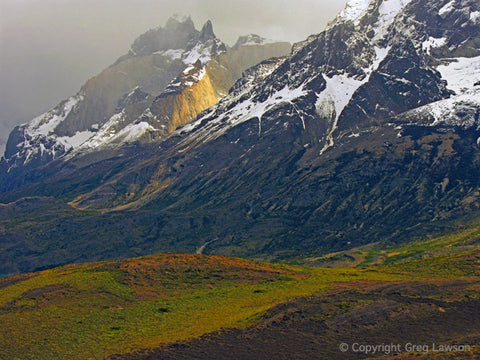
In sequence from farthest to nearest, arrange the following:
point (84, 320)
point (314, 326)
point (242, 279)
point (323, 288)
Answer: point (242, 279) < point (323, 288) < point (84, 320) < point (314, 326)

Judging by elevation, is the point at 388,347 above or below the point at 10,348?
below

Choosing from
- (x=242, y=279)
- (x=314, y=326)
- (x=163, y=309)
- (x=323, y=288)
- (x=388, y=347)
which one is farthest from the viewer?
(x=242, y=279)

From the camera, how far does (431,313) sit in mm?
145375

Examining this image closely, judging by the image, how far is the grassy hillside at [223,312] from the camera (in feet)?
434

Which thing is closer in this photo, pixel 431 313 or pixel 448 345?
pixel 448 345

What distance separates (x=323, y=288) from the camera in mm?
177125

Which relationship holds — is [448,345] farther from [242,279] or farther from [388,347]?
[242,279]

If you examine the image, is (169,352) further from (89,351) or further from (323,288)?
(323,288)

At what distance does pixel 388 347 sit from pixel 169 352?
142 feet

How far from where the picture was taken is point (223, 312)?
158 metres

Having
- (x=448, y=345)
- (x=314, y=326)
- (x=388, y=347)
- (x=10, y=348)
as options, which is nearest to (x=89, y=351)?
(x=10, y=348)

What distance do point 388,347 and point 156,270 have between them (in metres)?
90.6

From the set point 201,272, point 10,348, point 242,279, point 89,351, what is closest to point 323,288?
point 242,279

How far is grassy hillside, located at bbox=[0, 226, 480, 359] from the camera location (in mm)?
132375
